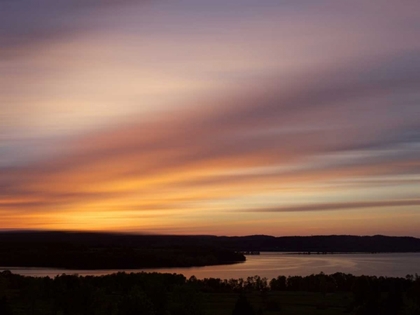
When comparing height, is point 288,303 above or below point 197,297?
below

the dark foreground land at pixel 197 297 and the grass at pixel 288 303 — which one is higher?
the dark foreground land at pixel 197 297

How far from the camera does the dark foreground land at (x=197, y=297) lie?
42.0m

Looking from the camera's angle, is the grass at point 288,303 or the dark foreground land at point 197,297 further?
the grass at point 288,303

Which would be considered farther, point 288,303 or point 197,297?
point 288,303

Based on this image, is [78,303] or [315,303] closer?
[78,303]

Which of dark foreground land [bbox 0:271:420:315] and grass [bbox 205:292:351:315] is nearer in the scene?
dark foreground land [bbox 0:271:420:315]

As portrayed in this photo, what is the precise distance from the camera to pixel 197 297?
43.0 metres

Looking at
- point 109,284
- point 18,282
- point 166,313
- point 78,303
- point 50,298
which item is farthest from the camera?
point 18,282

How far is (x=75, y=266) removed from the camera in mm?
137375

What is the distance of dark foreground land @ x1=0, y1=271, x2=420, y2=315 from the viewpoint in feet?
138

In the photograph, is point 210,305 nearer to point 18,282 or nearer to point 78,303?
point 78,303

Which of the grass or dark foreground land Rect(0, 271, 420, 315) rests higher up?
dark foreground land Rect(0, 271, 420, 315)

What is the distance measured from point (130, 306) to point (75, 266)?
103351 millimetres

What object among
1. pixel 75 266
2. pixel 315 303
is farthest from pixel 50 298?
pixel 75 266
